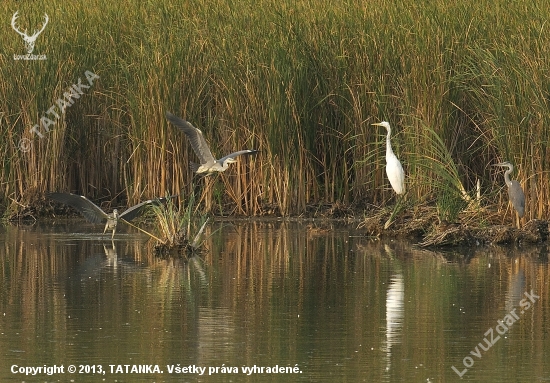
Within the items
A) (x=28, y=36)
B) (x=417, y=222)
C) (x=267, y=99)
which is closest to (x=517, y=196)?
(x=417, y=222)

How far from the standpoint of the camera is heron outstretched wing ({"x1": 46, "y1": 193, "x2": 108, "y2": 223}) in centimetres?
1185

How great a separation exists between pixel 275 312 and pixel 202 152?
4501 mm

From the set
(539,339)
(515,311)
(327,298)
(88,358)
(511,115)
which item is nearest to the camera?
(88,358)

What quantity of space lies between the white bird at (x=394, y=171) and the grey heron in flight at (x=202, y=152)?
4.35ft

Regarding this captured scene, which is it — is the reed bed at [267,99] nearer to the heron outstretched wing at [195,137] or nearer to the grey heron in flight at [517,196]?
the heron outstretched wing at [195,137]

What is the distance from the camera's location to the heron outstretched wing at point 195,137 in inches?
489

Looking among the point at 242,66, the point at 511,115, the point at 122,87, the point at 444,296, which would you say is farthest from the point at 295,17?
the point at 444,296

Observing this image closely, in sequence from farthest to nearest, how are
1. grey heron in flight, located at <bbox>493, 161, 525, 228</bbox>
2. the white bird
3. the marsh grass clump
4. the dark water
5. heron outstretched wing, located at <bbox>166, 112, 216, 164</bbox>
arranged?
the white bird
heron outstretched wing, located at <bbox>166, 112, 216, 164</bbox>
grey heron in flight, located at <bbox>493, 161, 525, 228</bbox>
the marsh grass clump
the dark water

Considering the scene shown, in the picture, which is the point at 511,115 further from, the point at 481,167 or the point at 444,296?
the point at 444,296

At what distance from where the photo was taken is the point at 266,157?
13867mm

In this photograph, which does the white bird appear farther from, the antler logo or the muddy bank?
the antler logo

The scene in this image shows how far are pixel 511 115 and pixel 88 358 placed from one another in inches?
256

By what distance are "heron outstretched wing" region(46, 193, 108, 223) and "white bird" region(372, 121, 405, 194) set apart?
2.81 metres

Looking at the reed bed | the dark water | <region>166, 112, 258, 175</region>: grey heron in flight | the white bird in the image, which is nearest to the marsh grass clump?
the dark water
